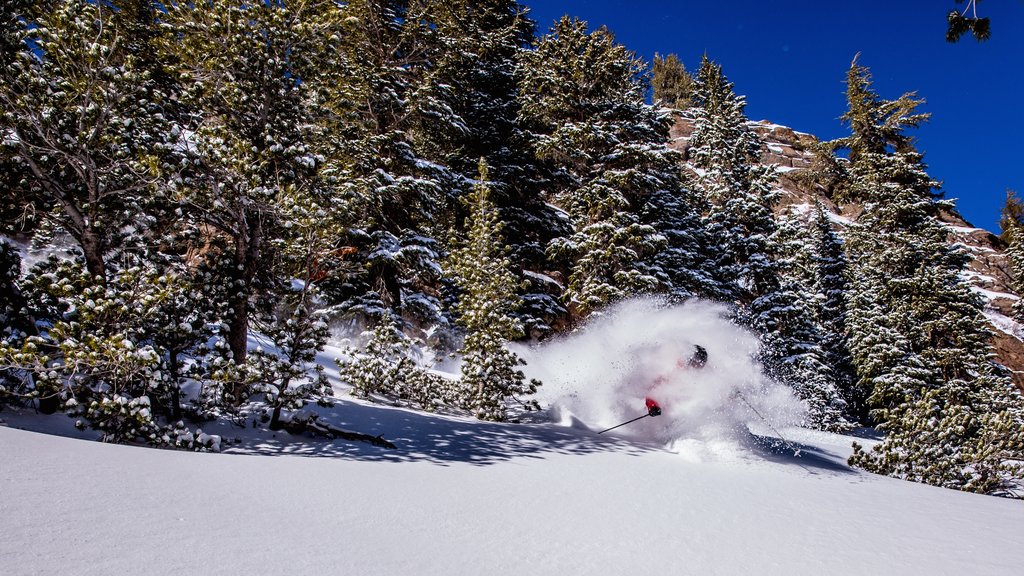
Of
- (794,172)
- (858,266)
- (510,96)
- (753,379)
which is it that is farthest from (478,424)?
(794,172)

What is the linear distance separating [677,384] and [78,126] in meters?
10.5

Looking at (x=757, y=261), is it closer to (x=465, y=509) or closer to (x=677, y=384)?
(x=677, y=384)

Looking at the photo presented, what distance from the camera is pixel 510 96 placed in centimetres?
2492

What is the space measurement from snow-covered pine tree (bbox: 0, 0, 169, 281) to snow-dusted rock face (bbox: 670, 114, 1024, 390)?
78.2ft

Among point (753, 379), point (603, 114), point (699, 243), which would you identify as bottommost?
point (753, 379)

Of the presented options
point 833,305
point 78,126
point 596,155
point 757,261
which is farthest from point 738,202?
point 78,126

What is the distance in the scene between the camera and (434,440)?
7387 mm

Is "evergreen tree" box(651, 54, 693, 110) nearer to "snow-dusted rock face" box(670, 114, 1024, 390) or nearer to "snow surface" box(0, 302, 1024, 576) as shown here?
"snow-dusted rock face" box(670, 114, 1024, 390)

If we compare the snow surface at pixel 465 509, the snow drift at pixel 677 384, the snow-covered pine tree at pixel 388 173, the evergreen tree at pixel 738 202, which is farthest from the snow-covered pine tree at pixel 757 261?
the snow surface at pixel 465 509

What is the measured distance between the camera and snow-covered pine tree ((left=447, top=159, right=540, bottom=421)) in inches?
444

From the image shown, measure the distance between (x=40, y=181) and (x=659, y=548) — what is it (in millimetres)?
8563

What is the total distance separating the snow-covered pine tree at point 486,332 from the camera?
37.0ft

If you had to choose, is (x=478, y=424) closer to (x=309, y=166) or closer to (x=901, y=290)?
(x=309, y=166)

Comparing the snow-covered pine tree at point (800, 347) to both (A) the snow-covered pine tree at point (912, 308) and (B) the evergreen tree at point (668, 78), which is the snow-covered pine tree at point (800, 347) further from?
(B) the evergreen tree at point (668, 78)
